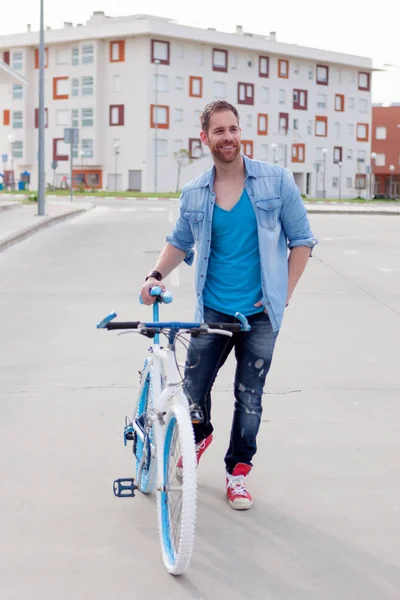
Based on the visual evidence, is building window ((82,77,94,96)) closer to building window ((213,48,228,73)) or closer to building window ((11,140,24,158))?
building window ((11,140,24,158))

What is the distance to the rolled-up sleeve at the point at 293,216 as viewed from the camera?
15.2 feet

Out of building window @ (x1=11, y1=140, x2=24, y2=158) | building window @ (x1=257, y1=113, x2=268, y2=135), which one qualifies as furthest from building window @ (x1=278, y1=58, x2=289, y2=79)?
building window @ (x1=11, y1=140, x2=24, y2=158)

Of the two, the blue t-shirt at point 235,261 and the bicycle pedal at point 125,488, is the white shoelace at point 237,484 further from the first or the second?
the blue t-shirt at point 235,261

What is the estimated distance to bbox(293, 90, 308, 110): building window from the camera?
99.8 meters

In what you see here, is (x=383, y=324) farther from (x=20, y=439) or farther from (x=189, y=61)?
(x=189, y=61)

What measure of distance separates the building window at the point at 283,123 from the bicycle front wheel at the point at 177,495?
95.3m

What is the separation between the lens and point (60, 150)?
9281 cm

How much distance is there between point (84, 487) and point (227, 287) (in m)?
1.22

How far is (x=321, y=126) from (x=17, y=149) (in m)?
29.6

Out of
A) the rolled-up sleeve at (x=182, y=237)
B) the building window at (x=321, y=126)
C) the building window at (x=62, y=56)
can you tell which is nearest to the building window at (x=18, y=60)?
the building window at (x=62, y=56)

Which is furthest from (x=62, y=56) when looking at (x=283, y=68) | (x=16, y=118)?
(x=283, y=68)

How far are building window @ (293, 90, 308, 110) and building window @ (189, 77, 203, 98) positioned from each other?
1147 cm

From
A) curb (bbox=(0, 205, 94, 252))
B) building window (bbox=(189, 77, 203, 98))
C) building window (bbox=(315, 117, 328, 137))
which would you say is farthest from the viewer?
building window (bbox=(315, 117, 328, 137))

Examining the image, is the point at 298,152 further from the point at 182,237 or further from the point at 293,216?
the point at 293,216
